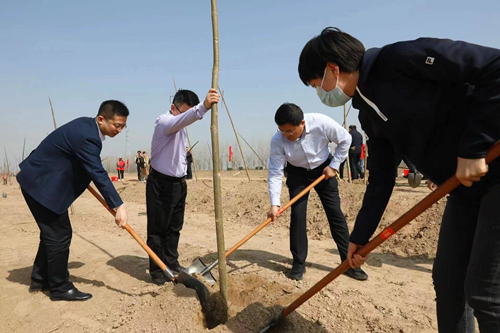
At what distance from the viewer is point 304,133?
367 cm

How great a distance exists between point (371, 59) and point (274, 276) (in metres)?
2.64

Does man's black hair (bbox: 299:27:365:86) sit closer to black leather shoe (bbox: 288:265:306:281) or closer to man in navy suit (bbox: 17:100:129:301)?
man in navy suit (bbox: 17:100:129:301)

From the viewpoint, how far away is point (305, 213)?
379 cm

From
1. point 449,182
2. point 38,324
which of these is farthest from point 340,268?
point 38,324

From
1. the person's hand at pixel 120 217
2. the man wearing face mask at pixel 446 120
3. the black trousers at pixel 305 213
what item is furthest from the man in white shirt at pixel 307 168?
the man wearing face mask at pixel 446 120

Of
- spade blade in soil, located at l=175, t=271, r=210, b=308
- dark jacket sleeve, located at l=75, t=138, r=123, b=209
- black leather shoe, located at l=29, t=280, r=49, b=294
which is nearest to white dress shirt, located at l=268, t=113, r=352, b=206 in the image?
spade blade in soil, located at l=175, t=271, r=210, b=308

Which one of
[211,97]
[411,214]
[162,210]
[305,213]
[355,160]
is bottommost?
[355,160]

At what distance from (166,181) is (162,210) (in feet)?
0.97

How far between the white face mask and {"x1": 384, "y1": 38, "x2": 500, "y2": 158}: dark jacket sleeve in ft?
1.28

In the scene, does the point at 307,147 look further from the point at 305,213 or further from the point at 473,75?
the point at 473,75

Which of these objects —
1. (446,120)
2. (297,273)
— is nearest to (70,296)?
(297,273)

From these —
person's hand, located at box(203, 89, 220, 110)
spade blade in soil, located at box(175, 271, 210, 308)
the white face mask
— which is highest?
the white face mask

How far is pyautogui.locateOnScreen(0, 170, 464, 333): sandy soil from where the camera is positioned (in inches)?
104

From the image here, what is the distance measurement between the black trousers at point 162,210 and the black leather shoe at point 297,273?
4.25 feet
